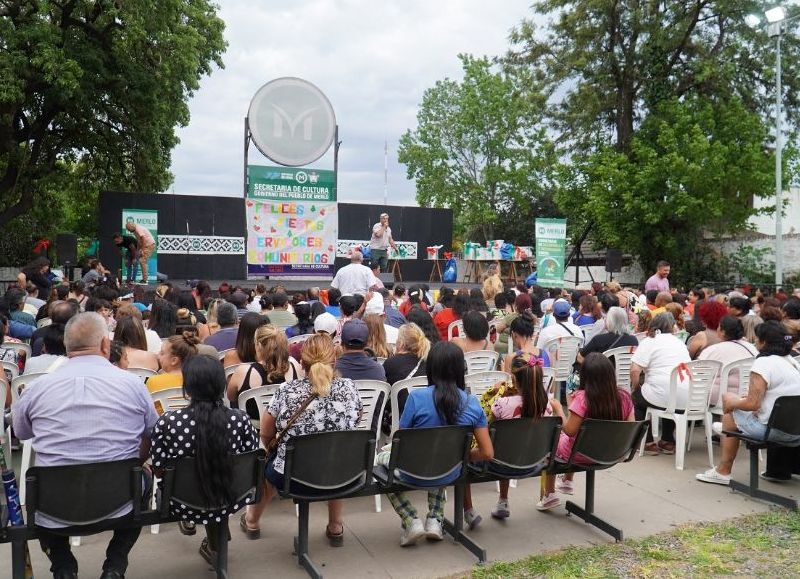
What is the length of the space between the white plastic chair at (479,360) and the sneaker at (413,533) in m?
1.68

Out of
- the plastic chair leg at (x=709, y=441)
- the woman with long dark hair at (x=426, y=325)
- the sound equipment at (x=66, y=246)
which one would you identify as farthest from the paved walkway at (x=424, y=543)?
the sound equipment at (x=66, y=246)

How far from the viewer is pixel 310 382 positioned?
10.9 ft

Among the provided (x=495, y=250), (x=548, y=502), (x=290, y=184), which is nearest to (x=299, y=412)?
(x=548, y=502)

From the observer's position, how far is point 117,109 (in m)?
17.5

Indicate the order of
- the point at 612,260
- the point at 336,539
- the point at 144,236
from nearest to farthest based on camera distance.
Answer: the point at 336,539 < the point at 144,236 < the point at 612,260

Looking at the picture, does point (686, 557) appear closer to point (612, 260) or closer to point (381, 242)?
point (381, 242)

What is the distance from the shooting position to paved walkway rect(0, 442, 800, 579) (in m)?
3.39

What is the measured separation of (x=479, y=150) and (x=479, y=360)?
33111 millimetres

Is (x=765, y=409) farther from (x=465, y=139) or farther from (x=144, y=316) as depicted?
(x=465, y=139)

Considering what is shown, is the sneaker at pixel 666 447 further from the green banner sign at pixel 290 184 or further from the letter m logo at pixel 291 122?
the letter m logo at pixel 291 122

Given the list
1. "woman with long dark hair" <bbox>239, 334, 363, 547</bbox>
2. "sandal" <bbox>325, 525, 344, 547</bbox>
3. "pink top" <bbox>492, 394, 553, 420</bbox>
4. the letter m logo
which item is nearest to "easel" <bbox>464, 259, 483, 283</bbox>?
the letter m logo

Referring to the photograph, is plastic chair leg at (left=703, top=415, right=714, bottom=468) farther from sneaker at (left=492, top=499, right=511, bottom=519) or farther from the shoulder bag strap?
the shoulder bag strap

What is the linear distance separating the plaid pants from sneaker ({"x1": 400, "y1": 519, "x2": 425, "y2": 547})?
0.08ft

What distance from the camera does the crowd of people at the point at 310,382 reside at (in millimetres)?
2883
